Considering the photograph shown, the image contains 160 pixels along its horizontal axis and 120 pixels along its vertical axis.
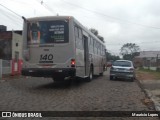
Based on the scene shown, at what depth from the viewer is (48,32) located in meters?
16.7

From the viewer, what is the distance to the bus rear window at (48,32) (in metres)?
16.6

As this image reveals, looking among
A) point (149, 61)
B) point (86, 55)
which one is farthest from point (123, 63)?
point (149, 61)

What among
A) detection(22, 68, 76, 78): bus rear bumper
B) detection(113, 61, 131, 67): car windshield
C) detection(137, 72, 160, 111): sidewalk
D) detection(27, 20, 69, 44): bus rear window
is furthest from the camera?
detection(113, 61, 131, 67): car windshield

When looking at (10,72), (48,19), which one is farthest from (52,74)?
(10,72)

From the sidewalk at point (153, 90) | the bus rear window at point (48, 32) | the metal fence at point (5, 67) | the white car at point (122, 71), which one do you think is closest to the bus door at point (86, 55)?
the sidewalk at point (153, 90)

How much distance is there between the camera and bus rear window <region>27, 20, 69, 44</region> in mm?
16578

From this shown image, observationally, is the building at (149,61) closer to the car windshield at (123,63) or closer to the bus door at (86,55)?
the car windshield at (123,63)

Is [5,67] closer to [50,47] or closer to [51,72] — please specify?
[50,47]

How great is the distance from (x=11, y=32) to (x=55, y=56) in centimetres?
2686

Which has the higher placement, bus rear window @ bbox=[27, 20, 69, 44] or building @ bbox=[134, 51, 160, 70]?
bus rear window @ bbox=[27, 20, 69, 44]

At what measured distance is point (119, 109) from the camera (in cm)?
1074

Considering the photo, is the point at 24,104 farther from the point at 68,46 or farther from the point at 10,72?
the point at 10,72

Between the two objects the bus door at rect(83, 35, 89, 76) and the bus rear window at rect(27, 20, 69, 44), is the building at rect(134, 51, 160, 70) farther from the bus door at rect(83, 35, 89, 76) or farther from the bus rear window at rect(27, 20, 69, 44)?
the bus rear window at rect(27, 20, 69, 44)

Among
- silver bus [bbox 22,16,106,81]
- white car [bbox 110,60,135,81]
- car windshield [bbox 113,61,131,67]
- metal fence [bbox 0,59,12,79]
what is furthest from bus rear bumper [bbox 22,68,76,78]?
car windshield [bbox 113,61,131,67]
